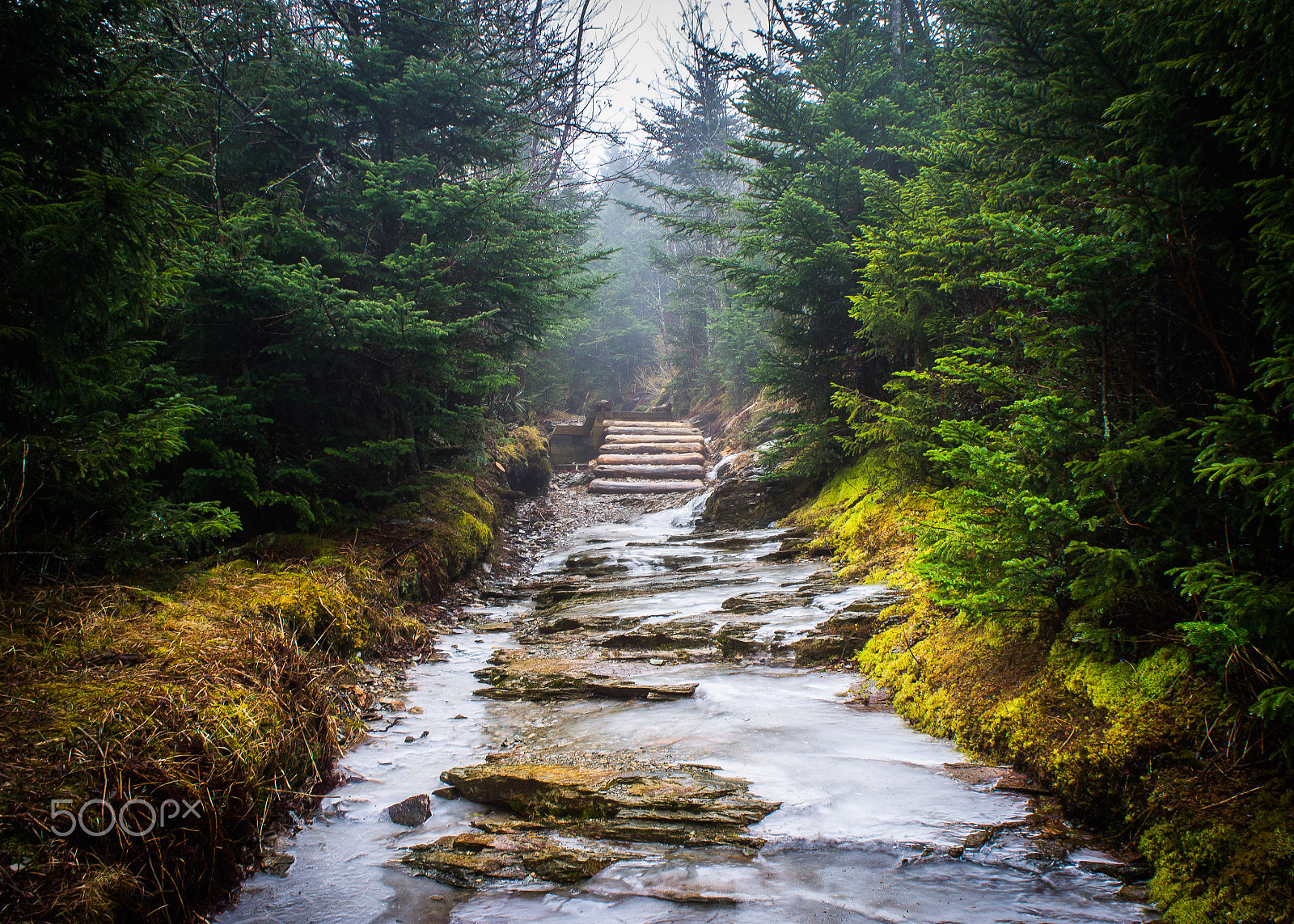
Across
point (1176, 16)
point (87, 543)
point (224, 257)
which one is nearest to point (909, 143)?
point (1176, 16)

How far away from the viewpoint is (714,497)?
10703 mm

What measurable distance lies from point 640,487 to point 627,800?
13222 mm

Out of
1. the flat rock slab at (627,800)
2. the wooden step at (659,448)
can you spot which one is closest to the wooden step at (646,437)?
the wooden step at (659,448)

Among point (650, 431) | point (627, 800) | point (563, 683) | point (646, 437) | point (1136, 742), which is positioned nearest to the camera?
point (1136, 742)

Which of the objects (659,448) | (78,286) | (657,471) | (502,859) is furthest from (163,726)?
(659,448)

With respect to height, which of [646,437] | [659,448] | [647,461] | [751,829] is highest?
[646,437]

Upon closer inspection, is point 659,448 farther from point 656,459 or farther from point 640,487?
point 640,487

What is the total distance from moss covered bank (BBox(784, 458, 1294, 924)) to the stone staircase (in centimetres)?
1183

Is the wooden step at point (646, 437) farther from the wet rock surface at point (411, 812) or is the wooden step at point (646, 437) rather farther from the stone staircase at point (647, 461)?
the wet rock surface at point (411, 812)

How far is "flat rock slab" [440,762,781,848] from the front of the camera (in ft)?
8.42

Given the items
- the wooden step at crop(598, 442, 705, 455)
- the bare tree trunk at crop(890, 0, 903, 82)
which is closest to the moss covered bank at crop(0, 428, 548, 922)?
the bare tree trunk at crop(890, 0, 903, 82)

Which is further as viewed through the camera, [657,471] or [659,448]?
[659,448]

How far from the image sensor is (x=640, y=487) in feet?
52.3

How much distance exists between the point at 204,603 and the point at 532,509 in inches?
362
